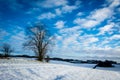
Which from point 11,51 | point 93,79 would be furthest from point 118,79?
point 11,51

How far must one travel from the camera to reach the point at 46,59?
5000 cm

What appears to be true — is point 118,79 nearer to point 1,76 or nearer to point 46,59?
point 1,76

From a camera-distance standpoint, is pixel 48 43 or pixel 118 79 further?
pixel 48 43

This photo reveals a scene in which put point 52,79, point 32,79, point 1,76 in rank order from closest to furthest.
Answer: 1. point 1,76
2. point 32,79
3. point 52,79

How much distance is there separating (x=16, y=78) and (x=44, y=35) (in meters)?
35.9

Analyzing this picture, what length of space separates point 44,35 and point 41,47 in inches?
163

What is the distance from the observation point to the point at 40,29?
162 ft

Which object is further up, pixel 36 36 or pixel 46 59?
pixel 36 36

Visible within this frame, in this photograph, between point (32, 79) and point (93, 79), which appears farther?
point (93, 79)

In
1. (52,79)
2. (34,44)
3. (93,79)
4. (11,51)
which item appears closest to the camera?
(52,79)

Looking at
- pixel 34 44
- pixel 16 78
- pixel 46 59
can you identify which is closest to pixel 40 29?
pixel 34 44

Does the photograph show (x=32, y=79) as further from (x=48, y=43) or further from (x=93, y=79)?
(x=48, y=43)

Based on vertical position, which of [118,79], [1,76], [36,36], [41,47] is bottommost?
[118,79]

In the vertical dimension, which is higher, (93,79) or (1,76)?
(1,76)
